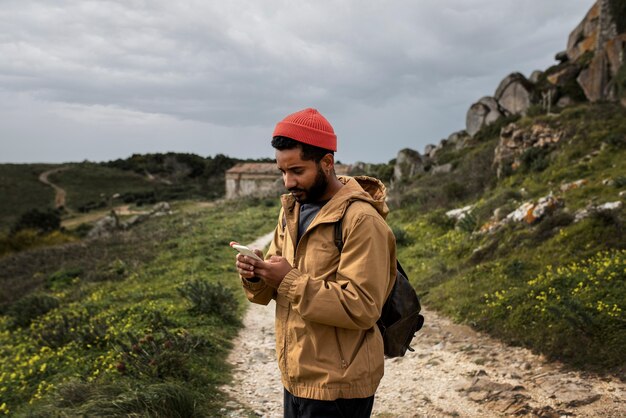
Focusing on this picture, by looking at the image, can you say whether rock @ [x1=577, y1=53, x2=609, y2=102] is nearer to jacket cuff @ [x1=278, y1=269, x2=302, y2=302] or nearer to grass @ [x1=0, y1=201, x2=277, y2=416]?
grass @ [x1=0, y1=201, x2=277, y2=416]

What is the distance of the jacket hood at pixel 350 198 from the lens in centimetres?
196

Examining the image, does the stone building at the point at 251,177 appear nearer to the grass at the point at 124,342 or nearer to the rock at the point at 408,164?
the rock at the point at 408,164

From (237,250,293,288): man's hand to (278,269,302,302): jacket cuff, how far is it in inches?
0.8

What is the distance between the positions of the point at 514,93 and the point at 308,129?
27728mm

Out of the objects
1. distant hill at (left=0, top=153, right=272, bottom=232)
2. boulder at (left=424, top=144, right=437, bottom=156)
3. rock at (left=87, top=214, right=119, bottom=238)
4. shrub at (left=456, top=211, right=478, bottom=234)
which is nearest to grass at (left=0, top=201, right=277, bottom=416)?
shrub at (left=456, top=211, right=478, bottom=234)

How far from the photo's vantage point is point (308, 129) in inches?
77.4

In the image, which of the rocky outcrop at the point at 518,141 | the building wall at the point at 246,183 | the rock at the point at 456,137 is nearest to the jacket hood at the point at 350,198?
the rocky outcrop at the point at 518,141

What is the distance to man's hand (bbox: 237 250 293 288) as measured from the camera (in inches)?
73.7

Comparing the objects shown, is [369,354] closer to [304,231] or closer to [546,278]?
[304,231]

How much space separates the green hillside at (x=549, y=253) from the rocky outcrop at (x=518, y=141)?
0.20 m

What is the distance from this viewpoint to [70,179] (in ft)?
237

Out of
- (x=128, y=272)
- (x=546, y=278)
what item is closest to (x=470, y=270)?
(x=546, y=278)

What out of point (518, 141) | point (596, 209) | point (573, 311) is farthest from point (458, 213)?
point (573, 311)

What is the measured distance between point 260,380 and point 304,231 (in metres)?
3.63
